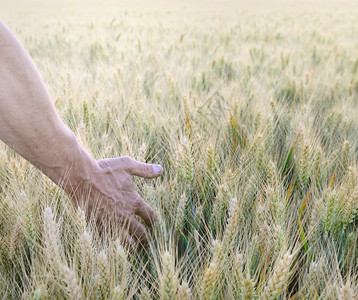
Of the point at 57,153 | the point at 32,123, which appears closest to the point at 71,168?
the point at 57,153

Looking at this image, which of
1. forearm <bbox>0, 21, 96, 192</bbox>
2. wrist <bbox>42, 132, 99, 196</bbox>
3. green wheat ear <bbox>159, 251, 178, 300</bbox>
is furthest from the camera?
wrist <bbox>42, 132, 99, 196</bbox>

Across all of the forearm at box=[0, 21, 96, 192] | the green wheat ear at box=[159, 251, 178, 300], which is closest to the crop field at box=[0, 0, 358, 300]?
the green wheat ear at box=[159, 251, 178, 300]

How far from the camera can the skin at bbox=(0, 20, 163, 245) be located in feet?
2.71

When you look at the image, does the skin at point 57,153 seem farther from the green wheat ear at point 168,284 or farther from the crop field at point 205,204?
the green wheat ear at point 168,284

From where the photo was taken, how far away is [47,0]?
13.2 metres

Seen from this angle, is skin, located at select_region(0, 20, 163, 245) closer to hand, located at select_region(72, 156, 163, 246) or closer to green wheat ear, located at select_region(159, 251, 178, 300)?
hand, located at select_region(72, 156, 163, 246)

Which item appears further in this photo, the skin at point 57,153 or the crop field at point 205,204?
the skin at point 57,153

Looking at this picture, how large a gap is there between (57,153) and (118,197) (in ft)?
0.72

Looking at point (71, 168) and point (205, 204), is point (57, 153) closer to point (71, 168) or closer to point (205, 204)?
point (71, 168)

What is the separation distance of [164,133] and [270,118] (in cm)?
46

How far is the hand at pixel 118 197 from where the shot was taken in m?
0.98

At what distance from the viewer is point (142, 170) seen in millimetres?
1035

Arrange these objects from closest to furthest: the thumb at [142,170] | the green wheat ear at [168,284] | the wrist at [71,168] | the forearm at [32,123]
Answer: the green wheat ear at [168,284] → the forearm at [32,123] → the wrist at [71,168] → the thumb at [142,170]

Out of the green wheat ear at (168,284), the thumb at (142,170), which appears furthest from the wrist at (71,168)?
the green wheat ear at (168,284)
